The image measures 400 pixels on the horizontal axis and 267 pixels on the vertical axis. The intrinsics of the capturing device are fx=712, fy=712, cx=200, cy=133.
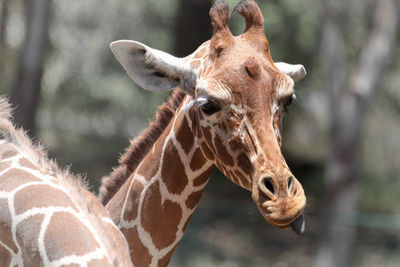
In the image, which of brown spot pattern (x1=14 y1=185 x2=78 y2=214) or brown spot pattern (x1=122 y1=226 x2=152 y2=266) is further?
brown spot pattern (x1=122 y1=226 x2=152 y2=266)

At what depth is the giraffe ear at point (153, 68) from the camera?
182 inches

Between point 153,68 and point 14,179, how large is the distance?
4.88 feet

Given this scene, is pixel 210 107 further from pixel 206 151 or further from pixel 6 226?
pixel 6 226

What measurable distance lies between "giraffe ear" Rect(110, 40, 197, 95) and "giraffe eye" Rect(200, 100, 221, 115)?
0.28m

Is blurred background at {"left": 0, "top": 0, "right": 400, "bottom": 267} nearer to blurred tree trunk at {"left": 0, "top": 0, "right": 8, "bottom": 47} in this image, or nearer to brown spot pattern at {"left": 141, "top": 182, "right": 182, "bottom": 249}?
blurred tree trunk at {"left": 0, "top": 0, "right": 8, "bottom": 47}

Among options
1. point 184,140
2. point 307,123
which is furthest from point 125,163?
point 307,123

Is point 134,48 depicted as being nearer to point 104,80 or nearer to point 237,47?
point 237,47

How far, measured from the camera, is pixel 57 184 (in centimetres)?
342

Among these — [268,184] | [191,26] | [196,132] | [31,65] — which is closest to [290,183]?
[268,184]

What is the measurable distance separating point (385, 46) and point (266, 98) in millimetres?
12375

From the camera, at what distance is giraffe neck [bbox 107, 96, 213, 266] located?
462cm

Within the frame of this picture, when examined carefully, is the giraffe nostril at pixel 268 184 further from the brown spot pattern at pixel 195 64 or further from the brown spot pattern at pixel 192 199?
the brown spot pattern at pixel 195 64

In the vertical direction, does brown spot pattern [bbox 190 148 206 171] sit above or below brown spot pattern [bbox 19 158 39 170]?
below

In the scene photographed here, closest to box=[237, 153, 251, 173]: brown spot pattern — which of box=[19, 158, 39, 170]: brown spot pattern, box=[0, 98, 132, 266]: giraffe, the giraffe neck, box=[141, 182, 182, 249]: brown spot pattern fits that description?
the giraffe neck
